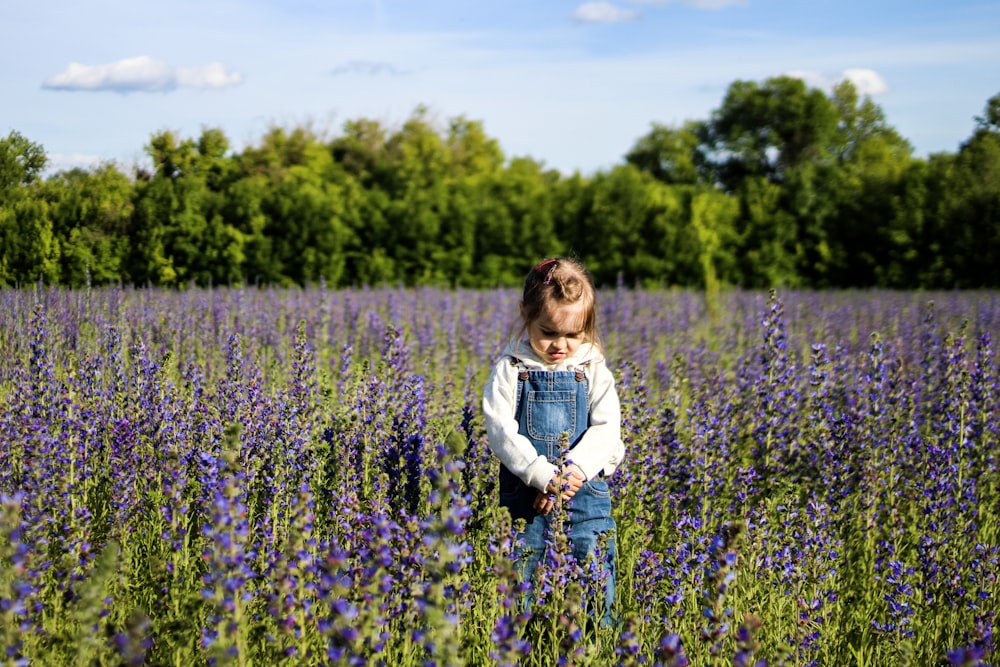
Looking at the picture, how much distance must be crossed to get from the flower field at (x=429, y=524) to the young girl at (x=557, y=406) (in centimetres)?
18

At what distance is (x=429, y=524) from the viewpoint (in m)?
2.14

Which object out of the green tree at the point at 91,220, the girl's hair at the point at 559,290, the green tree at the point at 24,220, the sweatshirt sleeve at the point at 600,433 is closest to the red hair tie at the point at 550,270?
the girl's hair at the point at 559,290

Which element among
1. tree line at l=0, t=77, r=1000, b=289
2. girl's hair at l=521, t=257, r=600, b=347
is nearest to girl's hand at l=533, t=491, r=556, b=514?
girl's hair at l=521, t=257, r=600, b=347

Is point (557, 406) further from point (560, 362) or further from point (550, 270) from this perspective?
point (550, 270)

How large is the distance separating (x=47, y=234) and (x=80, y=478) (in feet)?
10.6

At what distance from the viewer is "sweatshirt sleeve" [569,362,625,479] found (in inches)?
133

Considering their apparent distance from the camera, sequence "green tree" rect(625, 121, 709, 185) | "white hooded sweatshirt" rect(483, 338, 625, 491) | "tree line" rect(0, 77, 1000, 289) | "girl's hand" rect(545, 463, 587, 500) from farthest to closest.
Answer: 1. "green tree" rect(625, 121, 709, 185)
2. "tree line" rect(0, 77, 1000, 289)
3. "white hooded sweatshirt" rect(483, 338, 625, 491)
4. "girl's hand" rect(545, 463, 587, 500)

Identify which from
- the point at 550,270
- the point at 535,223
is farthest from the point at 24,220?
the point at 535,223

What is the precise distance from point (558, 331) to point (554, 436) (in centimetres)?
41

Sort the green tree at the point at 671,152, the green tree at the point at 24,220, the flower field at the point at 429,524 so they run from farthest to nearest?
the green tree at the point at 671,152 < the green tree at the point at 24,220 < the flower field at the point at 429,524

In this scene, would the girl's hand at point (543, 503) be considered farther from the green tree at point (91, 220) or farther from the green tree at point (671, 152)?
the green tree at point (671, 152)

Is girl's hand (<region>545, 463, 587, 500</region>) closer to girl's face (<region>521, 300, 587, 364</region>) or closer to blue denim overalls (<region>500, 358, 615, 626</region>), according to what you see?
blue denim overalls (<region>500, 358, 615, 626</region>)

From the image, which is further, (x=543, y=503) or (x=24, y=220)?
(x=24, y=220)

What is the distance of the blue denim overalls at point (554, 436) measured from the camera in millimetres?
3436
